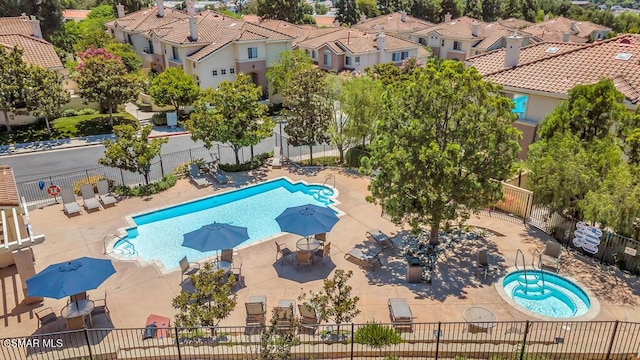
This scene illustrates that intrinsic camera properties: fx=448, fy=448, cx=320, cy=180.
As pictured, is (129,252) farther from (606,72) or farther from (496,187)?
(606,72)

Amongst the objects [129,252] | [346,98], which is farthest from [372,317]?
[346,98]

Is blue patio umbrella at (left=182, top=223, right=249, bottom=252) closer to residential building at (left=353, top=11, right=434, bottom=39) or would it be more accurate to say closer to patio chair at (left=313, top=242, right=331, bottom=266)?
patio chair at (left=313, top=242, right=331, bottom=266)

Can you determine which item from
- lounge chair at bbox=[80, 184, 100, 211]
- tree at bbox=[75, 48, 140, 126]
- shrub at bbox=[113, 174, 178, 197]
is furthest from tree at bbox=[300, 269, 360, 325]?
tree at bbox=[75, 48, 140, 126]

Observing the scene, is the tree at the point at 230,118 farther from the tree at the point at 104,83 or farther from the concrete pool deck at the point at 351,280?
the tree at the point at 104,83

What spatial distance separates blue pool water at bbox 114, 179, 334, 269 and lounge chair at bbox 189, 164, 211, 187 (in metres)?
1.74

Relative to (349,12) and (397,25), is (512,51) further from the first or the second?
(349,12)

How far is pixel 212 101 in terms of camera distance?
28.7 m

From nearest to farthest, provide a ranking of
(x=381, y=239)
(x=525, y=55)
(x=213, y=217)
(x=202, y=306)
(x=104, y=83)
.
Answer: (x=202, y=306) → (x=381, y=239) → (x=213, y=217) → (x=525, y=55) → (x=104, y=83)

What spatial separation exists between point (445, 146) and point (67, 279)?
47.8 ft

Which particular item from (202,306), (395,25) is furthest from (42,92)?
(395,25)

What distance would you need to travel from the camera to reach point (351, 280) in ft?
58.6

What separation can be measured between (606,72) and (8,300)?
32.8 metres

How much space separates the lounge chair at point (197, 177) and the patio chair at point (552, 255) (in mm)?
18915

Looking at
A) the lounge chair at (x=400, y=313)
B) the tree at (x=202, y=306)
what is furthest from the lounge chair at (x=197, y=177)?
the lounge chair at (x=400, y=313)
